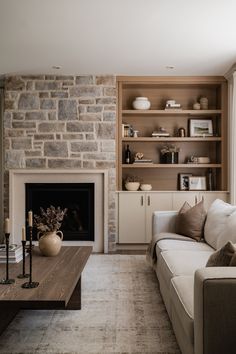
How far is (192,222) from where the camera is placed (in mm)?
4504

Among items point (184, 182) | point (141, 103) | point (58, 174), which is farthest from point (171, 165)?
point (58, 174)

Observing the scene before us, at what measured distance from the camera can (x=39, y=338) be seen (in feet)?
9.39

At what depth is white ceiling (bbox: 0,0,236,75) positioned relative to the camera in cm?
361

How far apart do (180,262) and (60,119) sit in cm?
335

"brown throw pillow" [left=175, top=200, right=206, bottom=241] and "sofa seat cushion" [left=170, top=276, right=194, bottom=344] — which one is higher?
"brown throw pillow" [left=175, top=200, right=206, bottom=241]

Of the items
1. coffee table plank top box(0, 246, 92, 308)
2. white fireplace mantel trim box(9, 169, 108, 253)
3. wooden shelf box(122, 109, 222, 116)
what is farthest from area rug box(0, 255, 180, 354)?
wooden shelf box(122, 109, 222, 116)

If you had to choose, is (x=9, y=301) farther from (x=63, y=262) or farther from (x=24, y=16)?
(x=24, y=16)

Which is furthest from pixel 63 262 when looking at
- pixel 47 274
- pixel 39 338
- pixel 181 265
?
pixel 181 265

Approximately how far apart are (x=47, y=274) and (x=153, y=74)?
3839mm

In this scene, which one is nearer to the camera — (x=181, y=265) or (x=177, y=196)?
(x=181, y=265)

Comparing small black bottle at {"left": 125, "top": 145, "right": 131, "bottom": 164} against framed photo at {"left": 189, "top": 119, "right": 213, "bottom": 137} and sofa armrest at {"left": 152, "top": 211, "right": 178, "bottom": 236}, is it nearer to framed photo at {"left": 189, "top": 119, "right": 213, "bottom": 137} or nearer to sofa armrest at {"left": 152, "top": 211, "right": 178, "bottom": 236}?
framed photo at {"left": 189, "top": 119, "right": 213, "bottom": 137}

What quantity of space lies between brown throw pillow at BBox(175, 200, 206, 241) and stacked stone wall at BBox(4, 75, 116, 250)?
160cm

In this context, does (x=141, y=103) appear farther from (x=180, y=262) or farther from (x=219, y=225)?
(x=180, y=262)

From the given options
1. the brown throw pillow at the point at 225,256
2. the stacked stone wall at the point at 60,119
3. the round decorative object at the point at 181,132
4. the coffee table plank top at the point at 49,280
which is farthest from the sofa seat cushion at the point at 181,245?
the round decorative object at the point at 181,132
